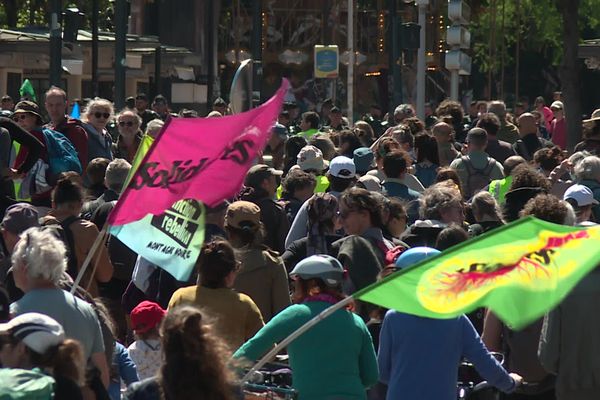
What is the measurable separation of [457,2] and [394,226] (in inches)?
600

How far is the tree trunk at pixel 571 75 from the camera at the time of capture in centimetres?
2452

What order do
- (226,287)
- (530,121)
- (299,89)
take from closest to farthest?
(226,287) → (530,121) → (299,89)

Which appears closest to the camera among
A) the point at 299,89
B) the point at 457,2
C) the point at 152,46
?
the point at 457,2

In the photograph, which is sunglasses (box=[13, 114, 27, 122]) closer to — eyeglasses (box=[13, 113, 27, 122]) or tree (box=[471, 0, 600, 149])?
eyeglasses (box=[13, 113, 27, 122])

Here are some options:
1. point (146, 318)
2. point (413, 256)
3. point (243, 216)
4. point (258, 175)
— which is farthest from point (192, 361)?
point (258, 175)

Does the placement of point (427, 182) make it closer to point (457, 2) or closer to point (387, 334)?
point (387, 334)

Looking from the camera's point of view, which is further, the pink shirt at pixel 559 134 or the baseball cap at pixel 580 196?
the pink shirt at pixel 559 134

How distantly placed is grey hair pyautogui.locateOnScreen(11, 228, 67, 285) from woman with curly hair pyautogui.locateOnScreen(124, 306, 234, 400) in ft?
3.78

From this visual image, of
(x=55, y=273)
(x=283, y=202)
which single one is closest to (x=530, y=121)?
(x=283, y=202)

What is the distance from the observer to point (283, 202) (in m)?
12.2

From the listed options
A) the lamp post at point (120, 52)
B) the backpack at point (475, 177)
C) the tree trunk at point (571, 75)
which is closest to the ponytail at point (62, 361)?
the backpack at point (475, 177)

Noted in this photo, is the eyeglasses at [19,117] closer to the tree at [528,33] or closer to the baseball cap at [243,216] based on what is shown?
the baseball cap at [243,216]

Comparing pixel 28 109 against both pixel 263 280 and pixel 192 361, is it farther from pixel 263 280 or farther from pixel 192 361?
pixel 192 361

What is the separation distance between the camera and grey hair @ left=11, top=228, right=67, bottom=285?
22.8 feet
